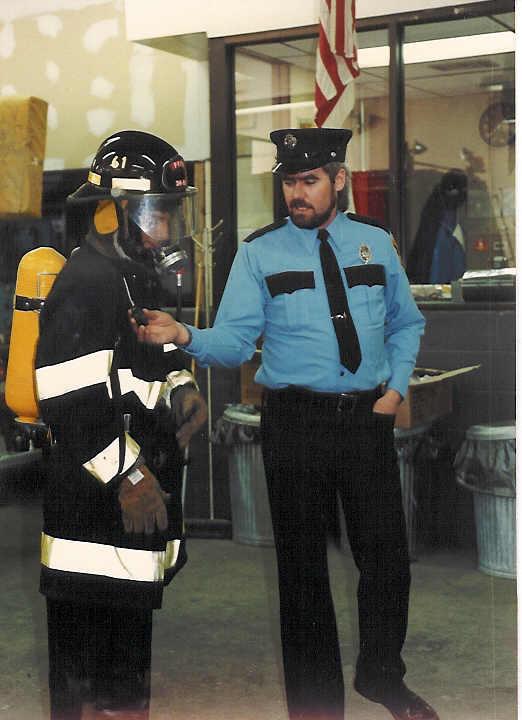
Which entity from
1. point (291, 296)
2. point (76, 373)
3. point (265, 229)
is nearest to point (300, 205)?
point (265, 229)

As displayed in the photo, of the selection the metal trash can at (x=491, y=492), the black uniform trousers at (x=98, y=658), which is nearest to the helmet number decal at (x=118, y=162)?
the black uniform trousers at (x=98, y=658)

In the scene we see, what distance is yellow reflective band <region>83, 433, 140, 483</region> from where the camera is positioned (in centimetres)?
307

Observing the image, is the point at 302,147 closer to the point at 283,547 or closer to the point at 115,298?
the point at 115,298

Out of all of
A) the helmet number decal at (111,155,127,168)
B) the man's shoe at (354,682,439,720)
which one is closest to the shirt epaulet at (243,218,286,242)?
the helmet number decal at (111,155,127,168)

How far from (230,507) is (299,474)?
761 millimetres

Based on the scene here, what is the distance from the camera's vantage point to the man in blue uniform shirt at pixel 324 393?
3328 mm

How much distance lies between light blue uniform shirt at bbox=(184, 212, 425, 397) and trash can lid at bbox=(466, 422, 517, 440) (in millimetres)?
473

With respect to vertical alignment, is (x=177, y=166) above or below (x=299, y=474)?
above

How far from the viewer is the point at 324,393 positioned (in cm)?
336

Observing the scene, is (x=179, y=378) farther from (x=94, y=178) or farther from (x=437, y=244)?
(x=437, y=244)

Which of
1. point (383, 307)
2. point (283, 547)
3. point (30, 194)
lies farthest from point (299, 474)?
point (30, 194)

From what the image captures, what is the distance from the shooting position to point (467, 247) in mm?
3670

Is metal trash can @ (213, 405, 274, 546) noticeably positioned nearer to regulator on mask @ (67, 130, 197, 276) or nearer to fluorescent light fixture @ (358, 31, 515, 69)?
regulator on mask @ (67, 130, 197, 276)

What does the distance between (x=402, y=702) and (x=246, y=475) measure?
105 centimetres
